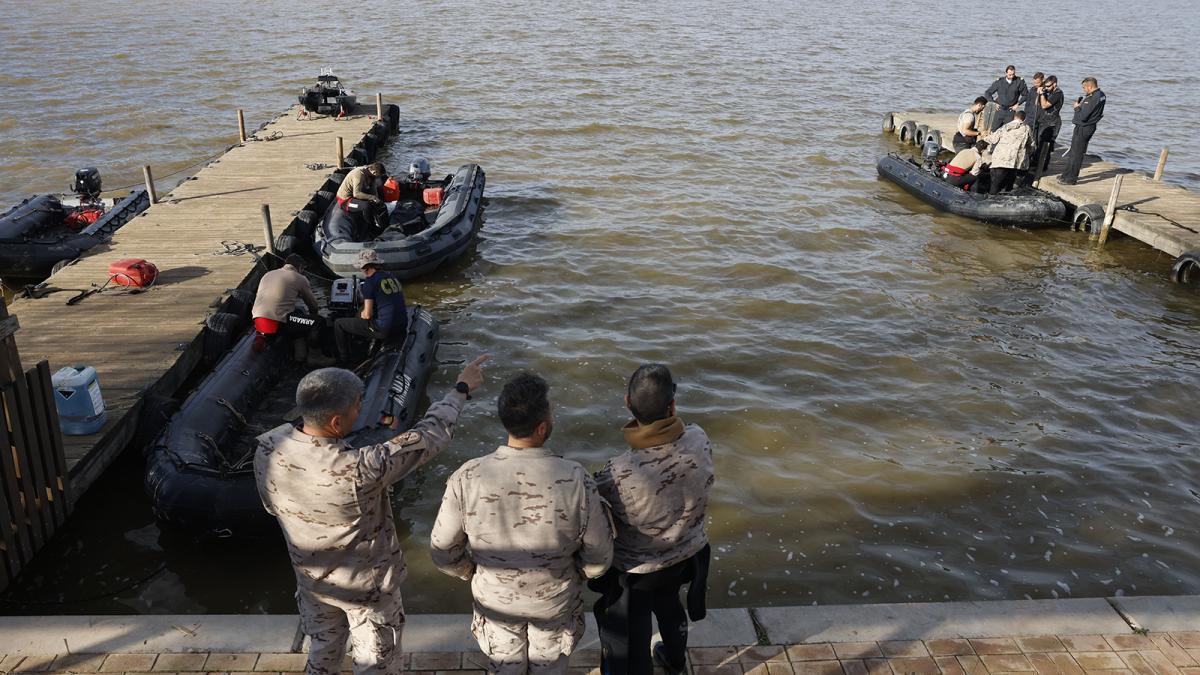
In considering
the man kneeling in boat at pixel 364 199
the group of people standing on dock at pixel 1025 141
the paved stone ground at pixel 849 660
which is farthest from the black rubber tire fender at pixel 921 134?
the paved stone ground at pixel 849 660

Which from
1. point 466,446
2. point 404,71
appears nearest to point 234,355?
point 466,446

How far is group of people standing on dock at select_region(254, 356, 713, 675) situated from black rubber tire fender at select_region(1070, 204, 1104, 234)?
542 inches

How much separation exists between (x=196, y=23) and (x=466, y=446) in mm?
38823

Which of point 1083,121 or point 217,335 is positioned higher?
point 1083,121

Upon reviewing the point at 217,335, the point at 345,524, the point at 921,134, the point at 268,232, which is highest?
the point at 345,524

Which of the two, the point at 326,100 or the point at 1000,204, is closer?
the point at 1000,204

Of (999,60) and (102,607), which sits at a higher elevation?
(999,60)

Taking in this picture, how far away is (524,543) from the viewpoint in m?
3.72

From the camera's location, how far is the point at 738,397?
9812 millimetres

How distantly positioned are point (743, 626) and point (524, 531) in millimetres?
1976

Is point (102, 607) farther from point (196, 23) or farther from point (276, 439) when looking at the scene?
point (196, 23)

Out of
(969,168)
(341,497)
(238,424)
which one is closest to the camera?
(341,497)

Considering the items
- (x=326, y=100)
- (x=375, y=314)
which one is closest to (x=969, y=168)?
(x=375, y=314)

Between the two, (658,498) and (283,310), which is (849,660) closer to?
(658,498)
